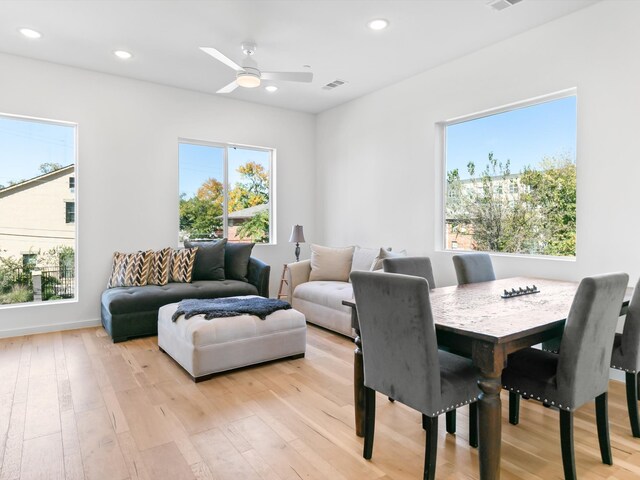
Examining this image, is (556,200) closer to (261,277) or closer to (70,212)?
(261,277)

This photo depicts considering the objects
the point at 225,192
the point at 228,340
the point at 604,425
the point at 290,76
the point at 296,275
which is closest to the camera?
the point at 604,425

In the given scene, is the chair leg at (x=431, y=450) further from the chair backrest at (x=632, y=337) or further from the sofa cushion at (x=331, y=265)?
the sofa cushion at (x=331, y=265)

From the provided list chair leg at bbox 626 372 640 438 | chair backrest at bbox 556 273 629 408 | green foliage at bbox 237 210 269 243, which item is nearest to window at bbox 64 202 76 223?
green foliage at bbox 237 210 269 243

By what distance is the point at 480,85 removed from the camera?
4051mm

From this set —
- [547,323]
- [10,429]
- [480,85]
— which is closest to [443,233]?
[480,85]

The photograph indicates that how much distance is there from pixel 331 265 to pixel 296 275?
49 cm

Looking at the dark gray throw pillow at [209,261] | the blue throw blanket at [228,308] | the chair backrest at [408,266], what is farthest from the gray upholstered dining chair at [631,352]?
the dark gray throw pillow at [209,261]

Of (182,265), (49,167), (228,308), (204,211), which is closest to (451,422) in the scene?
(228,308)

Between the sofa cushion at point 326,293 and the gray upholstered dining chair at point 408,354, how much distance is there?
2.21 meters

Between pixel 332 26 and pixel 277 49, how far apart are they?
707 millimetres

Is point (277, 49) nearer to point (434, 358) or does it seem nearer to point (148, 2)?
point (148, 2)

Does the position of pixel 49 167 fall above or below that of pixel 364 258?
above

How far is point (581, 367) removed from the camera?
172cm

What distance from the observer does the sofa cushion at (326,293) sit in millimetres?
4258
